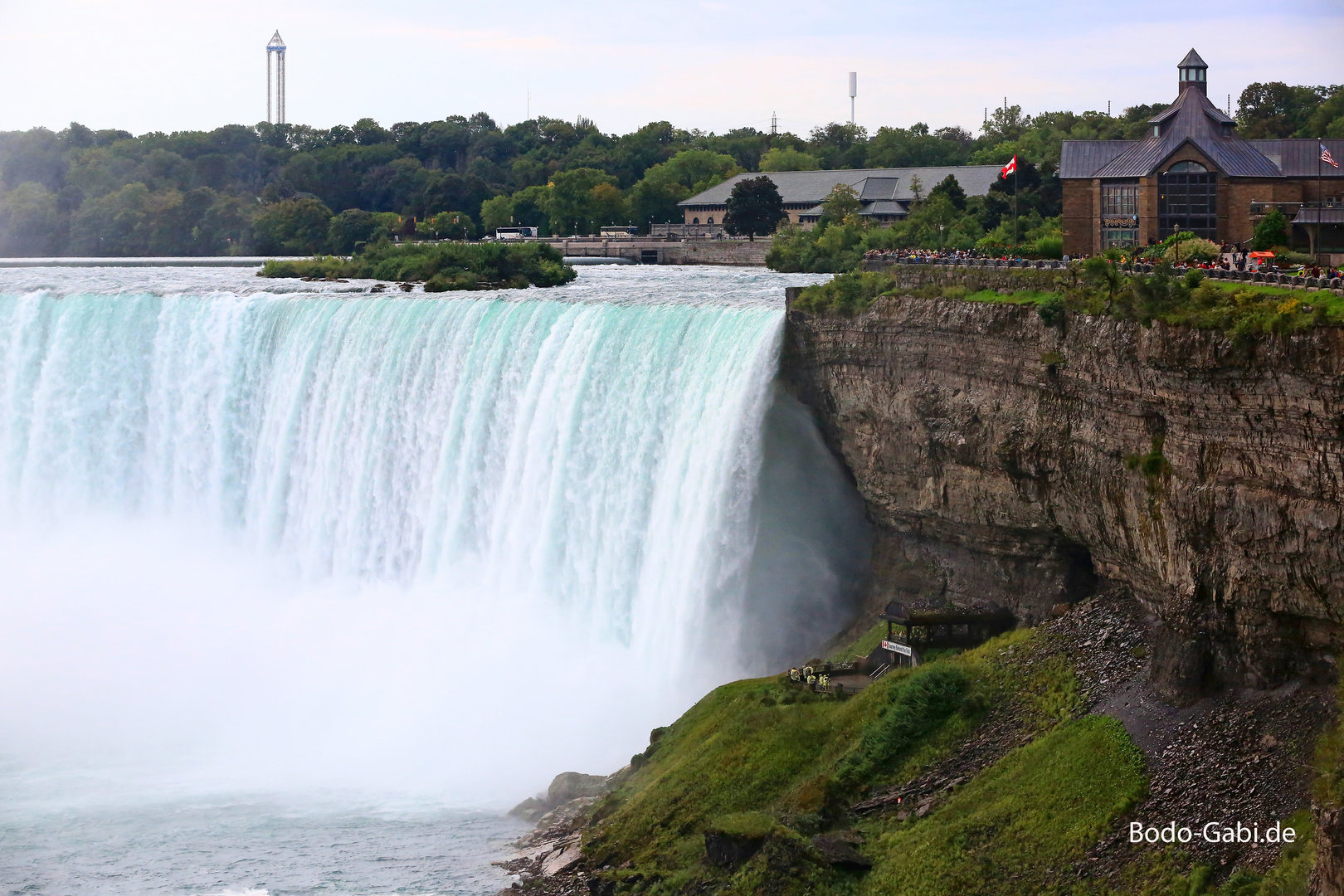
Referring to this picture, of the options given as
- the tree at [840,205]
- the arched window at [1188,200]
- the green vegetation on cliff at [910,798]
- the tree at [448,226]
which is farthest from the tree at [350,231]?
the green vegetation on cliff at [910,798]

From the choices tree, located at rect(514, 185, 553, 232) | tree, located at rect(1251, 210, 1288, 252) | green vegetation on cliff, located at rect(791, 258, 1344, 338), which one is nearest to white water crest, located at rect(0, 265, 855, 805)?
green vegetation on cliff, located at rect(791, 258, 1344, 338)

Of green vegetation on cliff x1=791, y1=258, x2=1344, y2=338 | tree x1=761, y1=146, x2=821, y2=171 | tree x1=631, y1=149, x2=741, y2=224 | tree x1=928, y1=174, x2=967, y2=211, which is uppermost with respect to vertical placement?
tree x1=761, y1=146, x2=821, y2=171

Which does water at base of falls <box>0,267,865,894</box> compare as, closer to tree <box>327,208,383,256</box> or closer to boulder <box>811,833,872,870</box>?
boulder <box>811,833,872,870</box>

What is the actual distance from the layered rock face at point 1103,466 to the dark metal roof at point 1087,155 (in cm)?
1054

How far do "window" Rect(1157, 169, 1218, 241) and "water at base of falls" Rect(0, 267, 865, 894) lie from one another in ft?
31.6

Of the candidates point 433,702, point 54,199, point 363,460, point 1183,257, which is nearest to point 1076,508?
point 1183,257

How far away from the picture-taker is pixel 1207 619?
24.4 metres

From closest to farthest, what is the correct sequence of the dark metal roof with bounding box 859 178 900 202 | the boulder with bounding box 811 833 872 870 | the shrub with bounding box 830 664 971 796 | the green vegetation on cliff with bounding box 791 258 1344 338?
the green vegetation on cliff with bounding box 791 258 1344 338 < the boulder with bounding box 811 833 872 870 < the shrub with bounding box 830 664 971 796 < the dark metal roof with bounding box 859 178 900 202

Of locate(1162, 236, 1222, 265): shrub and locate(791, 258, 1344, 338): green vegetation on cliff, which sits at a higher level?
locate(1162, 236, 1222, 265): shrub

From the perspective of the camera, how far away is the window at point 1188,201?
3950 centimetres

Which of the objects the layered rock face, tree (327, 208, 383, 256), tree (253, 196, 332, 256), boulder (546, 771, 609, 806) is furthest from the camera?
→ tree (253, 196, 332, 256)

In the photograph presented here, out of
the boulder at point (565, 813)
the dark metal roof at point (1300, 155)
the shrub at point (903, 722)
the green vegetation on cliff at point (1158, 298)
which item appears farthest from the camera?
the dark metal roof at point (1300, 155)

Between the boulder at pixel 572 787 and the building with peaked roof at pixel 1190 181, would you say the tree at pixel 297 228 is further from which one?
the boulder at pixel 572 787

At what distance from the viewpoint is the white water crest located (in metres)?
34.4
